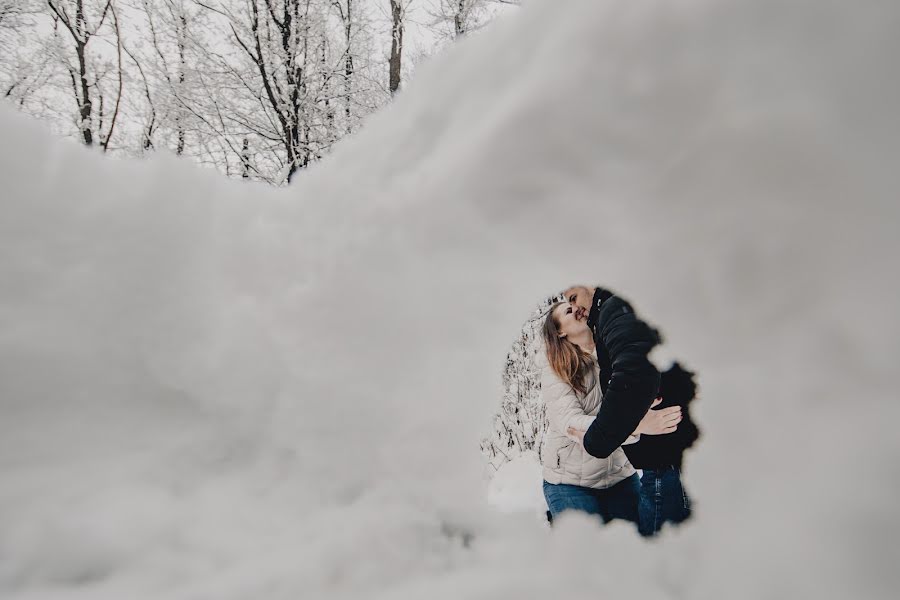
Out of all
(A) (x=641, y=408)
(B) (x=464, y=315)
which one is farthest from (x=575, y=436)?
(B) (x=464, y=315)

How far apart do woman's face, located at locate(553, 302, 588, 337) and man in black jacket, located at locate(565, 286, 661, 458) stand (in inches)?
12.1

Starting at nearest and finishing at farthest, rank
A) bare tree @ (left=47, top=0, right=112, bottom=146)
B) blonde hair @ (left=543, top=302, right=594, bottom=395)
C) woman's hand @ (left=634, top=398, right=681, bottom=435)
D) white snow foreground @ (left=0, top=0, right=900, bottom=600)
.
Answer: white snow foreground @ (left=0, top=0, right=900, bottom=600)
woman's hand @ (left=634, top=398, right=681, bottom=435)
blonde hair @ (left=543, top=302, right=594, bottom=395)
bare tree @ (left=47, top=0, right=112, bottom=146)

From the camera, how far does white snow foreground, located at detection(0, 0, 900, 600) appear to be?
56cm

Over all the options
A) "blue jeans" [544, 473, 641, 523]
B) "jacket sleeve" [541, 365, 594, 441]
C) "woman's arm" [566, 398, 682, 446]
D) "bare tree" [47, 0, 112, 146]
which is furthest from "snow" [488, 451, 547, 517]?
"bare tree" [47, 0, 112, 146]

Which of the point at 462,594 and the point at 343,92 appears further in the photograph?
the point at 343,92

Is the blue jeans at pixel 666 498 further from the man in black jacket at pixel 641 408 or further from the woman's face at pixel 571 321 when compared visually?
the woman's face at pixel 571 321

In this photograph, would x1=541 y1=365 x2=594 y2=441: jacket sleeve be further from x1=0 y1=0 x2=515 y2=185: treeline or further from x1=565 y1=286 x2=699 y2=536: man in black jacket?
x1=0 y1=0 x2=515 y2=185: treeline

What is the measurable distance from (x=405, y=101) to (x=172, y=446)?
35.1 inches

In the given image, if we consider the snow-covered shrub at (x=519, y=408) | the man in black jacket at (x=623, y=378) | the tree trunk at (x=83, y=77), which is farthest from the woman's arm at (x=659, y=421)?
the tree trunk at (x=83, y=77)

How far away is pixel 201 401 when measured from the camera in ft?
3.27

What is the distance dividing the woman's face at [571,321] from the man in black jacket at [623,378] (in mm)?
306

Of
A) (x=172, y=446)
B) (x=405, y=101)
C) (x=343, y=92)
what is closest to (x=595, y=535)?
(x=172, y=446)

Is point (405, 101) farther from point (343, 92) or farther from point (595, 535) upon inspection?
point (343, 92)

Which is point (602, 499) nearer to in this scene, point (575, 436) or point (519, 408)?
point (575, 436)
